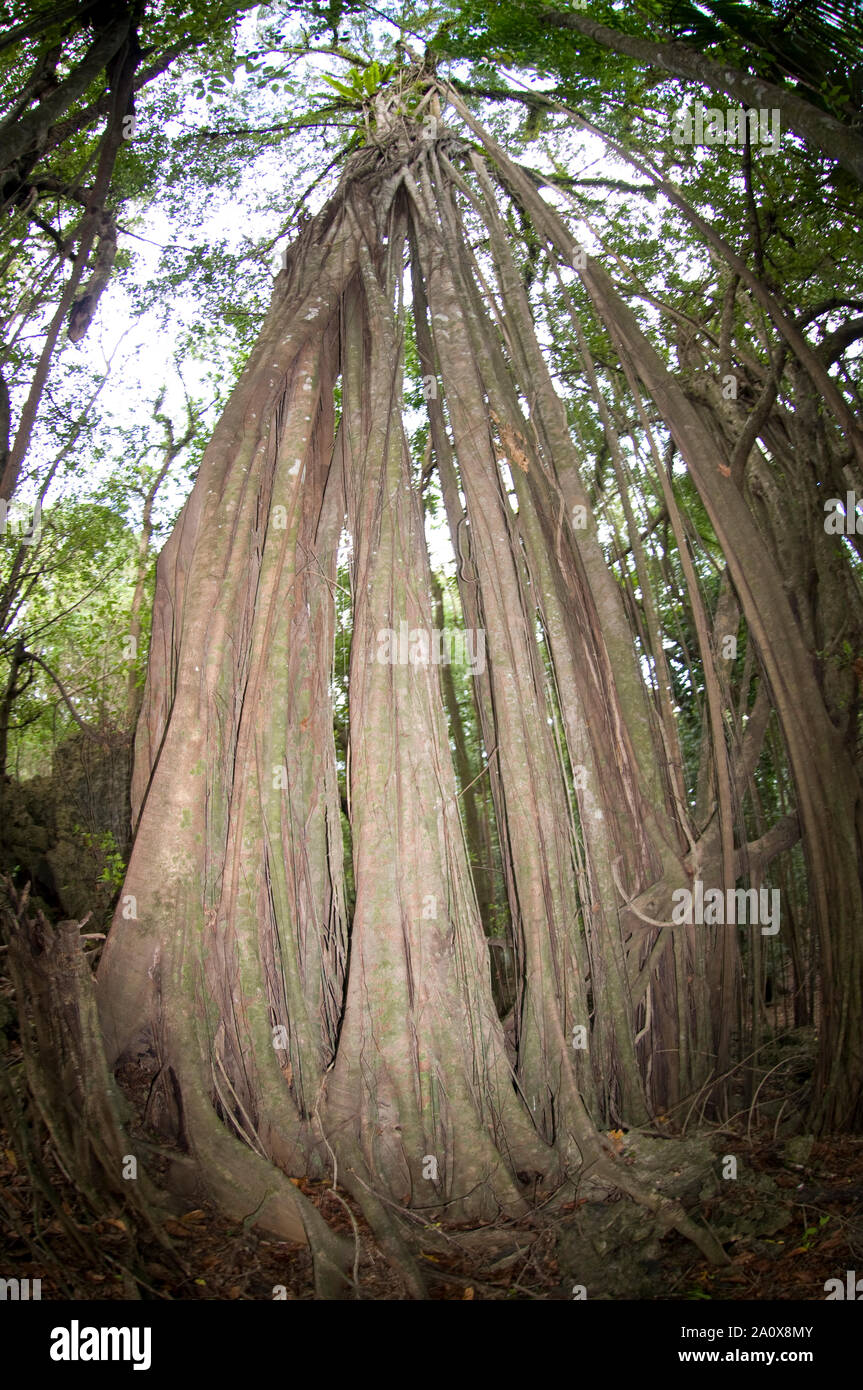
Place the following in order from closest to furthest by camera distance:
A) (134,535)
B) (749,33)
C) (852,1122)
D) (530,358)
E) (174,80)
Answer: (852,1122) → (749,33) → (530,358) → (174,80) → (134,535)

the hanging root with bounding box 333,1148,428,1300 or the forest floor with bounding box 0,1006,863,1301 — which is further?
the hanging root with bounding box 333,1148,428,1300

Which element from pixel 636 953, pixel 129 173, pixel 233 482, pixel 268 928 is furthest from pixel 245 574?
pixel 129 173

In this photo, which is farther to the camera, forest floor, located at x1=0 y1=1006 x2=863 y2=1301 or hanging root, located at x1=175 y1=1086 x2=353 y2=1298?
hanging root, located at x1=175 y1=1086 x2=353 y2=1298

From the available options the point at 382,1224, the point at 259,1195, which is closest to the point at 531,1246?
the point at 382,1224

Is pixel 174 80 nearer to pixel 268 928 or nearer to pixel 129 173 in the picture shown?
pixel 129 173

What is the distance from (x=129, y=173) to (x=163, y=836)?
204 inches

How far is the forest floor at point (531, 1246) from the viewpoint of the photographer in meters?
2.04

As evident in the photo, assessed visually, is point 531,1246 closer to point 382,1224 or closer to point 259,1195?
point 382,1224

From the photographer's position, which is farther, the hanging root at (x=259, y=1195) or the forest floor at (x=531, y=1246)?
the hanging root at (x=259, y=1195)

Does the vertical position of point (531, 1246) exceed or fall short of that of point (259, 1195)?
it falls short

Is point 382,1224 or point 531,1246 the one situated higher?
point 382,1224

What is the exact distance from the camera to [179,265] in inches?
248

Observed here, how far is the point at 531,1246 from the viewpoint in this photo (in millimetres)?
2312

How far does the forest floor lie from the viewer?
6.68 ft
